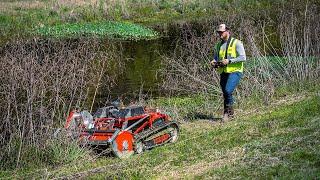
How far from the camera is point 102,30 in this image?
30.9 meters

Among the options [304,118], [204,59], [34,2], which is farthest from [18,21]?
[304,118]

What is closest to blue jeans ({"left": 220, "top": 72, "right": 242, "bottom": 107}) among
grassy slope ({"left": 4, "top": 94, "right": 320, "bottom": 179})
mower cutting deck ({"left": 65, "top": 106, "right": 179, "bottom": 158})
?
grassy slope ({"left": 4, "top": 94, "right": 320, "bottom": 179})

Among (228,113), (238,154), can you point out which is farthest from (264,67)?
(238,154)

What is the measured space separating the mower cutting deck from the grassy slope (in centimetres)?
26

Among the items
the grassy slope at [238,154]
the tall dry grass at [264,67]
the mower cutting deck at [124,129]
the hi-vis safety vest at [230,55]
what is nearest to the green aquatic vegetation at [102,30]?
the tall dry grass at [264,67]

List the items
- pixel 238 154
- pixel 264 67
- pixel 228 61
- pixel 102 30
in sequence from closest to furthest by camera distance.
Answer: pixel 238 154 < pixel 228 61 < pixel 264 67 < pixel 102 30

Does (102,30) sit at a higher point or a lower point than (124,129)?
lower

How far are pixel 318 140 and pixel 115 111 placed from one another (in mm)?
3965

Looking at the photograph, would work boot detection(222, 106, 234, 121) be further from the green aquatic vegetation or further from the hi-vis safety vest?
the green aquatic vegetation

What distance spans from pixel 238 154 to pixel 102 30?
76.0ft

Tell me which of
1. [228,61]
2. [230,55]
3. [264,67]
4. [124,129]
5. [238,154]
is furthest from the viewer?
[264,67]

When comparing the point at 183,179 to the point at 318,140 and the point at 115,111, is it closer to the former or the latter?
the point at 318,140

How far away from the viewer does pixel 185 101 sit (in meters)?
15.2

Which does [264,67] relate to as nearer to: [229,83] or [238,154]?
[229,83]
